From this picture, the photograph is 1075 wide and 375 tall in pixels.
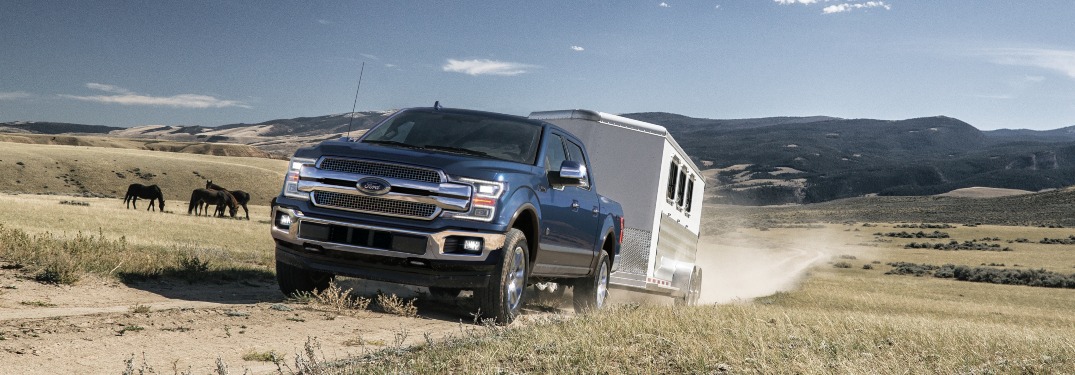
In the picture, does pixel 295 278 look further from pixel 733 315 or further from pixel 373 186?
pixel 733 315

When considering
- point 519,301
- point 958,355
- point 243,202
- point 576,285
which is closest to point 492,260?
point 519,301

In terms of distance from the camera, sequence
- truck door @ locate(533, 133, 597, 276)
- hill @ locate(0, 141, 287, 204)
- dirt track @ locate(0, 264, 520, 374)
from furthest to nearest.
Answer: hill @ locate(0, 141, 287, 204)
truck door @ locate(533, 133, 597, 276)
dirt track @ locate(0, 264, 520, 374)

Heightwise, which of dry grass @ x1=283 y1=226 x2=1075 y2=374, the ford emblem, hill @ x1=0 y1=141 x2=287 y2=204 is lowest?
hill @ x1=0 y1=141 x2=287 y2=204

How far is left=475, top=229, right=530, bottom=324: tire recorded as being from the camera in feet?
→ 30.3

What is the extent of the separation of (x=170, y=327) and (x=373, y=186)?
7.40 ft

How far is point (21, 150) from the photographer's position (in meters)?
84.2

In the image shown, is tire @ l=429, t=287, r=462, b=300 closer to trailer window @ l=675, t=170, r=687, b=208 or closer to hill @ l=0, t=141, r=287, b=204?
trailer window @ l=675, t=170, r=687, b=208

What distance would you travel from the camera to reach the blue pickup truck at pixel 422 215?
8.99 m

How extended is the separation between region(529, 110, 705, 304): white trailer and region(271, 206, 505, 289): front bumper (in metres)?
5.34

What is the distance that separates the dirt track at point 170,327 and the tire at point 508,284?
1.33ft

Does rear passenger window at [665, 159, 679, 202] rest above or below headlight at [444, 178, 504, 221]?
above

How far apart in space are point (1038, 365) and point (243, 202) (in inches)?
1735

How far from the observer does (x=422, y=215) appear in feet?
29.6

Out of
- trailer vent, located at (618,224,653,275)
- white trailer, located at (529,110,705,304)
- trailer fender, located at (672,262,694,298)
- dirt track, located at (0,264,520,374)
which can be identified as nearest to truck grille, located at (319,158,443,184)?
dirt track, located at (0,264,520,374)
